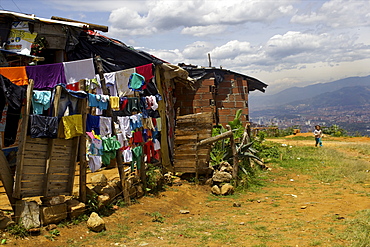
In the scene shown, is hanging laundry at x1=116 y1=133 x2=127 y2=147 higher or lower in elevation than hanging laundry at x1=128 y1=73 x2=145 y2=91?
lower

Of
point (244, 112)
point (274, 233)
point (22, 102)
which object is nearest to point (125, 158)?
point (22, 102)

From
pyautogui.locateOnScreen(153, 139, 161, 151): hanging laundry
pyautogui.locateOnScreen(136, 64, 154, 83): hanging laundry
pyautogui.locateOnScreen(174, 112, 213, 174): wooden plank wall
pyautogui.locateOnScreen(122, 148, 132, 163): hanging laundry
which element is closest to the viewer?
pyautogui.locateOnScreen(122, 148, 132, 163): hanging laundry

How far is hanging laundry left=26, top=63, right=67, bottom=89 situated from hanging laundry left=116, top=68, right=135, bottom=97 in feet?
6.46

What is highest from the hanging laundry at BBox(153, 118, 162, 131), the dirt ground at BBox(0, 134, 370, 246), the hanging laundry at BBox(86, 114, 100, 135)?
the hanging laundry at BBox(86, 114, 100, 135)

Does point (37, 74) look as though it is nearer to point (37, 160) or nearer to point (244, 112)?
point (37, 160)

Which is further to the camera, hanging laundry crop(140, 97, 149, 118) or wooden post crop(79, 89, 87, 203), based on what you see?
hanging laundry crop(140, 97, 149, 118)

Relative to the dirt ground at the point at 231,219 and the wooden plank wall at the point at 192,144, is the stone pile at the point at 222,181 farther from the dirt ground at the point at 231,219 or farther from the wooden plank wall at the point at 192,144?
the wooden plank wall at the point at 192,144

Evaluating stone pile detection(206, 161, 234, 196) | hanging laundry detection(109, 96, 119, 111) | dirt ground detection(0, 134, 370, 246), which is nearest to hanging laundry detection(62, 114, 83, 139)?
hanging laundry detection(109, 96, 119, 111)

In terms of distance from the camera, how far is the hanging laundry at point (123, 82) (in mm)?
8769

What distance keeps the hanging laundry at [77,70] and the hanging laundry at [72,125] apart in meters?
0.74

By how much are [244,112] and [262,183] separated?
203 inches

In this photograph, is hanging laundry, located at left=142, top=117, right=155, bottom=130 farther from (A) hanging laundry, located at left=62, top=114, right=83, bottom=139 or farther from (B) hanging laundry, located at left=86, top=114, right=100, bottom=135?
(A) hanging laundry, located at left=62, top=114, right=83, bottom=139

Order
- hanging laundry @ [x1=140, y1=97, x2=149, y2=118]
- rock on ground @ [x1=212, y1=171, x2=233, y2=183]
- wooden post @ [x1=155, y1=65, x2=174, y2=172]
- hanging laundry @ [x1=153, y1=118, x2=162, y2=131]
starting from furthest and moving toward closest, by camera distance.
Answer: wooden post @ [x1=155, y1=65, x2=174, y2=172] < hanging laundry @ [x1=153, y1=118, x2=162, y2=131] < rock on ground @ [x1=212, y1=171, x2=233, y2=183] < hanging laundry @ [x1=140, y1=97, x2=149, y2=118]

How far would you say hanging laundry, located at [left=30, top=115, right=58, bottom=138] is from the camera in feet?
20.2
